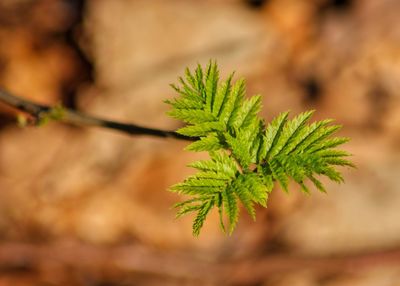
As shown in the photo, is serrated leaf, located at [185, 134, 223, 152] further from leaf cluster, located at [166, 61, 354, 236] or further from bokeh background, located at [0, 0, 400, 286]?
bokeh background, located at [0, 0, 400, 286]

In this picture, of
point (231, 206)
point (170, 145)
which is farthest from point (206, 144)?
point (170, 145)

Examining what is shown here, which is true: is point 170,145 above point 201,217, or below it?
above

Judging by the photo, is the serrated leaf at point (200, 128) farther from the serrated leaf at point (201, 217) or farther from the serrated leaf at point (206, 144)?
the serrated leaf at point (201, 217)

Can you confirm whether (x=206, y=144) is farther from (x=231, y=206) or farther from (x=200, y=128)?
(x=231, y=206)

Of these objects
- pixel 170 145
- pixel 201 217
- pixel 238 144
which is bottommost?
pixel 201 217

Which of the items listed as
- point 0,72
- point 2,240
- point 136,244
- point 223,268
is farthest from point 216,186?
point 0,72

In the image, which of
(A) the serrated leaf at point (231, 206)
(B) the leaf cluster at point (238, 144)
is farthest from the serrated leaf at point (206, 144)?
(A) the serrated leaf at point (231, 206)
